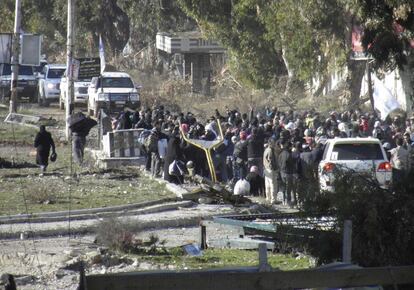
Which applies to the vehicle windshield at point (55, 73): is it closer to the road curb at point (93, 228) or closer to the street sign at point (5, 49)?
the street sign at point (5, 49)

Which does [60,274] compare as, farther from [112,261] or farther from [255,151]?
[255,151]

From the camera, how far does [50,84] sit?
5641 cm

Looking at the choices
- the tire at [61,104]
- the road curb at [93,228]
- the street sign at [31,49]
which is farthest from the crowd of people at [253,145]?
the tire at [61,104]

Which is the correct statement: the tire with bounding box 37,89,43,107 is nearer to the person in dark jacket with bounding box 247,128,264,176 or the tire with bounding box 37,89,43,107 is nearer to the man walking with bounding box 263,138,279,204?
the person in dark jacket with bounding box 247,128,264,176

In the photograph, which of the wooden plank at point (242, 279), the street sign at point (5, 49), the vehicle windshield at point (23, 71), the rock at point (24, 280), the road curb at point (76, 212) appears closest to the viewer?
the wooden plank at point (242, 279)

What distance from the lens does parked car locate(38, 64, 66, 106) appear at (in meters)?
56.4

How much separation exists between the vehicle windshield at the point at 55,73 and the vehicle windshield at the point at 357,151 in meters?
33.3

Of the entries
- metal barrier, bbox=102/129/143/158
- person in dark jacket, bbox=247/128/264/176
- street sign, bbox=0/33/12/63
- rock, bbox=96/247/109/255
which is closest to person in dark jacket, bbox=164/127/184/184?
person in dark jacket, bbox=247/128/264/176

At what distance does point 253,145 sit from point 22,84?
31544 millimetres

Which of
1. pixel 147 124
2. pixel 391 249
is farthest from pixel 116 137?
pixel 391 249

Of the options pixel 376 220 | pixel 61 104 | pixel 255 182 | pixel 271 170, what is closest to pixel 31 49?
pixel 255 182

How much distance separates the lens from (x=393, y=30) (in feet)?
55.0

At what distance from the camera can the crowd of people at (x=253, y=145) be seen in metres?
26.3

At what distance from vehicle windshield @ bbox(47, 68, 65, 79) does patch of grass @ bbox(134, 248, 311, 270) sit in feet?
129
